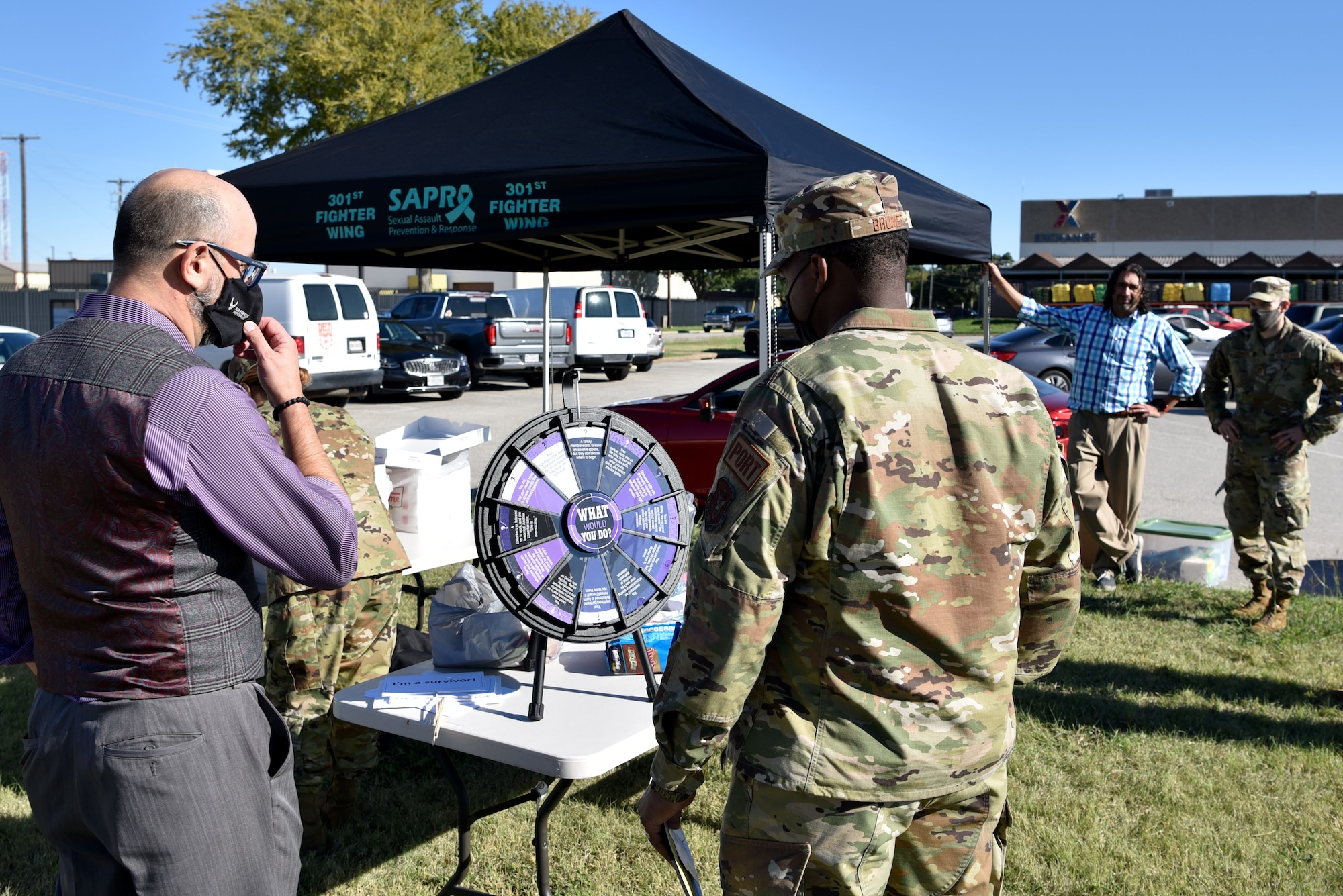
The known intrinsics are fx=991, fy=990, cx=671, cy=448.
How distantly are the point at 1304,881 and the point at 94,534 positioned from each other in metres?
3.79

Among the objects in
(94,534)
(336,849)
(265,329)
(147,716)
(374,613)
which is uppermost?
(265,329)

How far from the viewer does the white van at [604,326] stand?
20859 millimetres

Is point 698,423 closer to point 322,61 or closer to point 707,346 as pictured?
point 322,61

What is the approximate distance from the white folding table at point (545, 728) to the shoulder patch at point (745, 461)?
898 mm

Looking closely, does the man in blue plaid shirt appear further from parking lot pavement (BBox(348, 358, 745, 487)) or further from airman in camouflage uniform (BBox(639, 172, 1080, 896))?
parking lot pavement (BBox(348, 358, 745, 487))

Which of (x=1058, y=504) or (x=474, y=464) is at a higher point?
(x=1058, y=504)

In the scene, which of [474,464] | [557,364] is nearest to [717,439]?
[474,464]

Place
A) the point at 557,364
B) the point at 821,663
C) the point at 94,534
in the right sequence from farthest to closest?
1. the point at 557,364
2. the point at 821,663
3. the point at 94,534

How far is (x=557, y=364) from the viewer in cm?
2020

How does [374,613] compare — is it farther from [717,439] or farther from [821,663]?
[717,439]

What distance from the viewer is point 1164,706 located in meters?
4.90

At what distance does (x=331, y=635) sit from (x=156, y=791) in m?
1.80

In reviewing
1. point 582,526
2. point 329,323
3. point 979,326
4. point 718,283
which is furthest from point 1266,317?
point 718,283

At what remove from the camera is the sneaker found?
6.95 m
